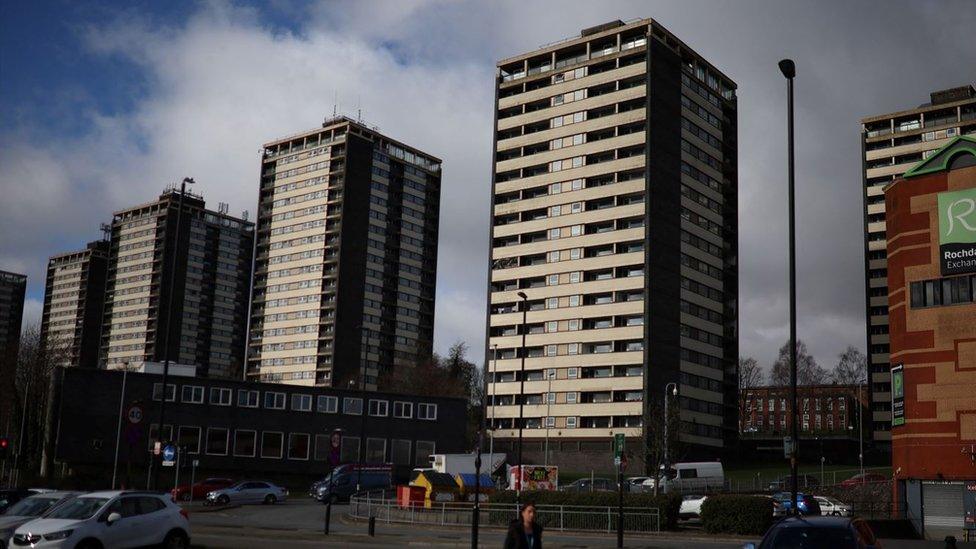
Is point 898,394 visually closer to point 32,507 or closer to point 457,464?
point 457,464

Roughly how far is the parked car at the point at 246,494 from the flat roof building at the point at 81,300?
5356 inches

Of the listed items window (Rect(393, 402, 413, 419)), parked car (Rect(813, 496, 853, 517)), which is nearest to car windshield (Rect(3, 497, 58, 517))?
parked car (Rect(813, 496, 853, 517))

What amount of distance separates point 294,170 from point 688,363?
72607 millimetres

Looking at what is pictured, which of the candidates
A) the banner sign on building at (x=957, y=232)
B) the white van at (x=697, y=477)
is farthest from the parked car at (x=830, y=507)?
the white van at (x=697, y=477)

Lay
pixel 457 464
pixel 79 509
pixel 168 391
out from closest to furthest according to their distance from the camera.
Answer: pixel 79 509
pixel 457 464
pixel 168 391

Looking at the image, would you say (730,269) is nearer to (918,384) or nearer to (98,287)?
(918,384)

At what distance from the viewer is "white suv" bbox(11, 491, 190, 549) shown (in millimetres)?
20047

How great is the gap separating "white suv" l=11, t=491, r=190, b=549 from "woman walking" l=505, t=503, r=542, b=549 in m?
10.6

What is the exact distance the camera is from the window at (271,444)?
81.6 meters

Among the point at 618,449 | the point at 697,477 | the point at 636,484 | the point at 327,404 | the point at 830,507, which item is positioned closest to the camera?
the point at 618,449

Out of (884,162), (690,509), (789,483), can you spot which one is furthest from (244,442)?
(884,162)

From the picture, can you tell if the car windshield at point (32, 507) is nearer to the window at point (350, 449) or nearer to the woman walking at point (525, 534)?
the woman walking at point (525, 534)

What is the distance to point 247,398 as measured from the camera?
8156cm

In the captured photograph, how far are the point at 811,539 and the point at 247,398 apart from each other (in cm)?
Answer: 7197
